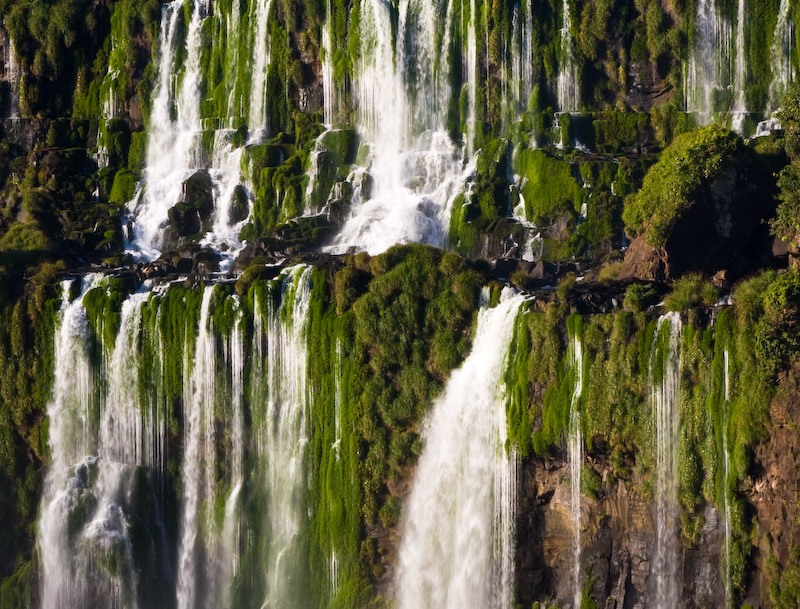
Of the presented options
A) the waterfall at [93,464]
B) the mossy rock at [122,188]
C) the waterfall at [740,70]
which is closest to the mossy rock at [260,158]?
the mossy rock at [122,188]

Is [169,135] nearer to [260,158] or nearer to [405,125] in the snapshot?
[260,158]

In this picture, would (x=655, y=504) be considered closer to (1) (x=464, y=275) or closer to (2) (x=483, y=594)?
(2) (x=483, y=594)

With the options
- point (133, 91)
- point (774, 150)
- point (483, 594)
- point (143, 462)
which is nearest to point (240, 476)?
point (143, 462)

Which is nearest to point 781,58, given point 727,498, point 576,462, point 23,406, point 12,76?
point 576,462

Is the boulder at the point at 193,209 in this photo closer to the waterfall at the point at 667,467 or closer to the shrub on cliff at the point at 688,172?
the shrub on cliff at the point at 688,172

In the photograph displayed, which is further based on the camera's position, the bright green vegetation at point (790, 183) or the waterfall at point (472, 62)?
the waterfall at point (472, 62)

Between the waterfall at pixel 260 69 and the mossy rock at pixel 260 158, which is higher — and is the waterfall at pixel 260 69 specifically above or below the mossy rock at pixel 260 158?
above

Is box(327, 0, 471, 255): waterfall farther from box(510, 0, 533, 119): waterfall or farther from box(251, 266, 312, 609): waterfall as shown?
box(251, 266, 312, 609): waterfall

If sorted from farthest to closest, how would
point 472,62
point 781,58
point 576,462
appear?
1. point 472,62
2. point 781,58
3. point 576,462
